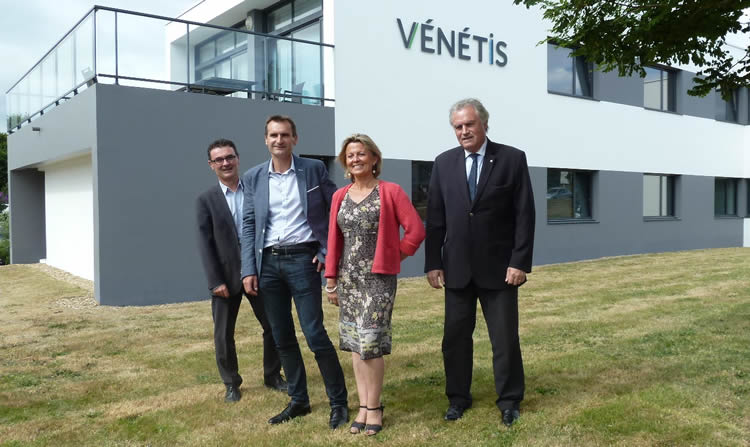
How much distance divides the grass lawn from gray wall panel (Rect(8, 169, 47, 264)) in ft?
23.0

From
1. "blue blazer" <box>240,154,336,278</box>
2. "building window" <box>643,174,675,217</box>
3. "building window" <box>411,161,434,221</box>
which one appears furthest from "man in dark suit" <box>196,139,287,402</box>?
"building window" <box>643,174,675,217</box>

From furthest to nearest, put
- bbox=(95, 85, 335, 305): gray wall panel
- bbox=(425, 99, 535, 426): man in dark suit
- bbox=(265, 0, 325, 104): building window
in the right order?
1. bbox=(265, 0, 325, 104): building window
2. bbox=(95, 85, 335, 305): gray wall panel
3. bbox=(425, 99, 535, 426): man in dark suit

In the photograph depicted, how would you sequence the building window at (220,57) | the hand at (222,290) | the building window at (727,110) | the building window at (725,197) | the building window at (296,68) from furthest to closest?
1. the building window at (725,197)
2. the building window at (727,110)
3. the building window at (296,68)
4. the building window at (220,57)
5. the hand at (222,290)

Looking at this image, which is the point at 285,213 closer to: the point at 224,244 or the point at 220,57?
the point at 224,244

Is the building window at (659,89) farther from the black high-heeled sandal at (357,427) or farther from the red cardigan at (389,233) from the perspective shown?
the black high-heeled sandal at (357,427)

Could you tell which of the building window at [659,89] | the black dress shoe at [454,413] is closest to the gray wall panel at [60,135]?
the black dress shoe at [454,413]

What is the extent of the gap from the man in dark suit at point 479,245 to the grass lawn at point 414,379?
0.32m

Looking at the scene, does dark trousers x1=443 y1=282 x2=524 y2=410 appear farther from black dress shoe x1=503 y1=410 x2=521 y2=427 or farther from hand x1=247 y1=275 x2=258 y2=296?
hand x1=247 y1=275 x2=258 y2=296

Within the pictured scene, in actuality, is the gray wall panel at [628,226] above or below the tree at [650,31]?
below

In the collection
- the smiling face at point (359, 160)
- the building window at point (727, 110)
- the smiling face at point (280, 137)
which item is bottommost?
the smiling face at point (359, 160)

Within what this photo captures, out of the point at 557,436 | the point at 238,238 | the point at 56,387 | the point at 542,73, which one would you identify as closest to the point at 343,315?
the point at 238,238

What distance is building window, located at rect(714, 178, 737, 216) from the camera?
19984 millimetres

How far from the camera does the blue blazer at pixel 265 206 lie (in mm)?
4039

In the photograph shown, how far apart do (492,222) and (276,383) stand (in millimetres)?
2120
